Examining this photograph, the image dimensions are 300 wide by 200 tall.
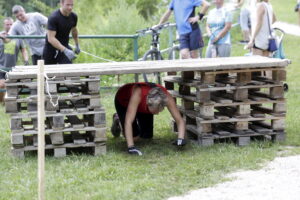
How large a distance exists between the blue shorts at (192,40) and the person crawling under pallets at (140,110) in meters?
2.50

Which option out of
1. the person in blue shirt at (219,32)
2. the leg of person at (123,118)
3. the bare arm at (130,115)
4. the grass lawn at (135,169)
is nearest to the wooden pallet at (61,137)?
the grass lawn at (135,169)

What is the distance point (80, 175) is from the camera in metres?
6.36

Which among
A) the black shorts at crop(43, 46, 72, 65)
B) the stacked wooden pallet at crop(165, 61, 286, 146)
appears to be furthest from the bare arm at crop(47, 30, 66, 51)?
the stacked wooden pallet at crop(165, 61, 286, 146)

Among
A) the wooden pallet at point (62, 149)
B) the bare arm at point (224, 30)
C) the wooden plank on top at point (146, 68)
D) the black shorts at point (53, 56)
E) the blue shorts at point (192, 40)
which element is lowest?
the wooden pallet at point (62, 149)

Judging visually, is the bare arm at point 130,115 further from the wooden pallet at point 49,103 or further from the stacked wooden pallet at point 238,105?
the stacked wooden pallet at point 238,105

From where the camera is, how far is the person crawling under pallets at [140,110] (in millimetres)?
7176

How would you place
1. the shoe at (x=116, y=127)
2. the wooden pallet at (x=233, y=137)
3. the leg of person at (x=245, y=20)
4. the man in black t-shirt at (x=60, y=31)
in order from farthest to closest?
the leg of person at (x=245, y=20)
the man in black t-shirt at (x=60, y=31)
the shoe at (x=116, y=127)
the wooden pallet at (x=233, y=137)

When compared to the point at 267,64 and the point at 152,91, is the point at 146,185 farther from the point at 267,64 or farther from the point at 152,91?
the point at 267,64

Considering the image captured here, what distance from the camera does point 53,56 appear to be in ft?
31.9

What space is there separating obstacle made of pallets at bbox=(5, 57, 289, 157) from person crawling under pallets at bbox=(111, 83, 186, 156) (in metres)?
0.28

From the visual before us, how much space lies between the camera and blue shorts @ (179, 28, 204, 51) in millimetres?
10273

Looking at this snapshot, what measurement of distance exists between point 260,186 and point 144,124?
269 cm

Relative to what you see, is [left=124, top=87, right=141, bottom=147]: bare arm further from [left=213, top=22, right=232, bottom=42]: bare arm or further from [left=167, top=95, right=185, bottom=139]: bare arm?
[left=213, top=22, right=232, bottom=42]: bare arm

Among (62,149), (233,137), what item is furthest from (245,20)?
(62,149)
